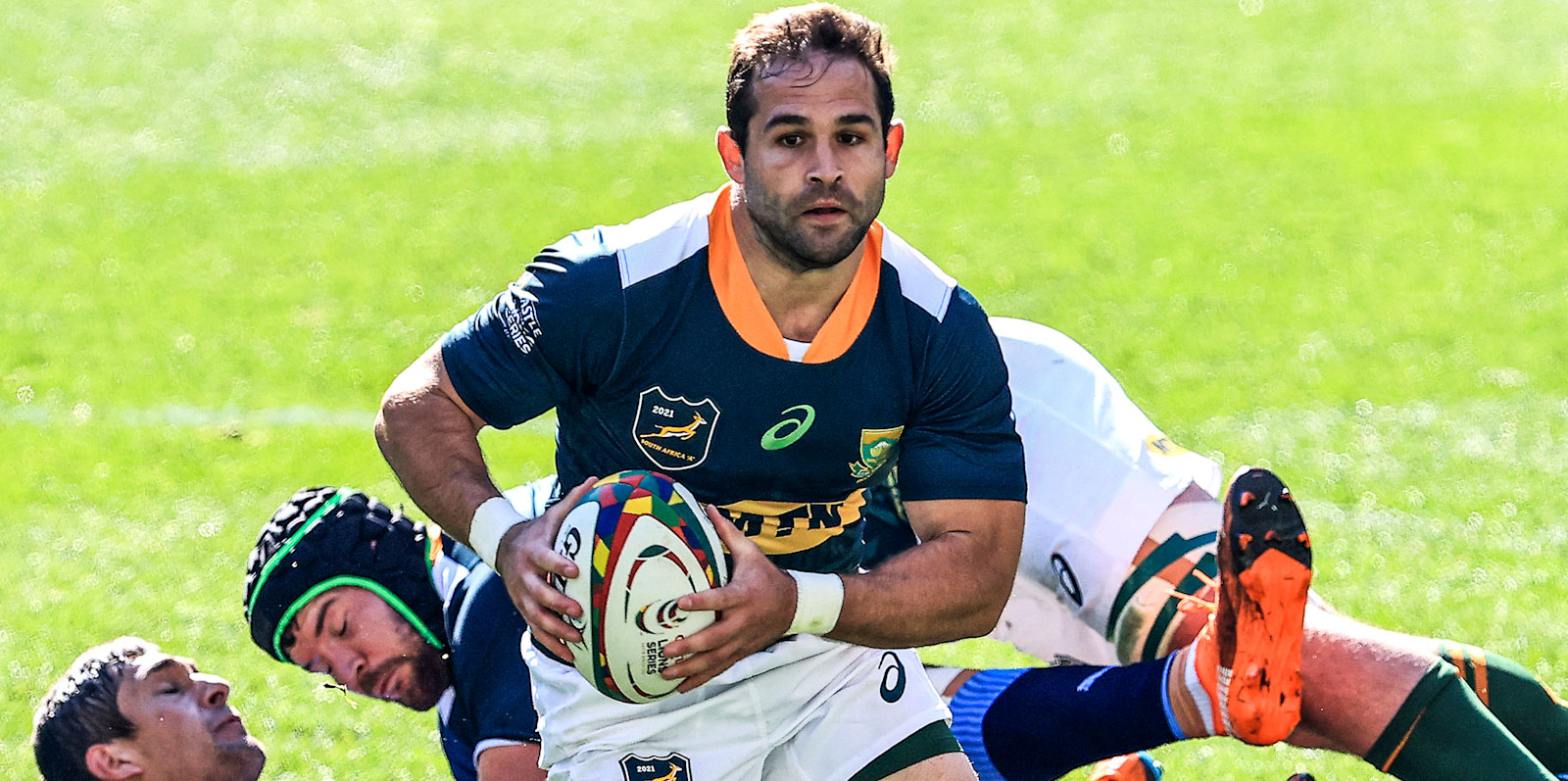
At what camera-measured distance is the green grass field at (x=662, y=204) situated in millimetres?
6488

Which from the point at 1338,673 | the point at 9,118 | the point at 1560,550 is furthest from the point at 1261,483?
the point at 9,118

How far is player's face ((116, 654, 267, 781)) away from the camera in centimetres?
464

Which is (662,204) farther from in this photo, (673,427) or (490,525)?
(490,525)

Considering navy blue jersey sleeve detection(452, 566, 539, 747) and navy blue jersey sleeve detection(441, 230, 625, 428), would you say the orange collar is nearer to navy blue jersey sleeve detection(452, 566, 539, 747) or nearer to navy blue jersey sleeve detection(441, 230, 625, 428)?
navy blue jersey sleeve detection(441, 230, 625, 428)

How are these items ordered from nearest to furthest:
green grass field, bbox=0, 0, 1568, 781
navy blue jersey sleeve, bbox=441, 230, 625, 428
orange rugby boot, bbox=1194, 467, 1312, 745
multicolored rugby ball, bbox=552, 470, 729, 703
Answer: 1. multicolored rugby ball, bbox=552, 470, 729, 703
2. navy blue jersey sleeve, bbox=441, 230, 625, 428
3. orange rugby boot, bbox=1194, 467, 1312, 745
4. green grass field, bbox=0, 0, 1568, 781

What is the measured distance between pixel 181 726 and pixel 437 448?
153 centimetres

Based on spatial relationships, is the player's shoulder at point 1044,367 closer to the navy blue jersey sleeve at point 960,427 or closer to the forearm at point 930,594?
the navy blue jersey sleeve at point 960,427

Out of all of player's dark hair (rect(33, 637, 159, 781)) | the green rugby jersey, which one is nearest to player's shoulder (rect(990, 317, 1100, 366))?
the green rugby jersey

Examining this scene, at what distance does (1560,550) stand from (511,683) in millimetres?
4114

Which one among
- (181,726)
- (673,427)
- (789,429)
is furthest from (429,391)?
(181,726)

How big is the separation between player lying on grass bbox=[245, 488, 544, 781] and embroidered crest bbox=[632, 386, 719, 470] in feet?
2.94

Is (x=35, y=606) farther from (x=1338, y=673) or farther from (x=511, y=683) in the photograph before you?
(x=1338, y=673)

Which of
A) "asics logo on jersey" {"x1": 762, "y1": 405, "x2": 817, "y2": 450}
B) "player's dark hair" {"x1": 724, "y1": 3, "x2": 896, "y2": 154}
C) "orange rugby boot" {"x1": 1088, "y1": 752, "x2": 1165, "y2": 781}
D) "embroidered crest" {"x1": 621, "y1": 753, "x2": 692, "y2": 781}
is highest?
"player's dark hair" {"x1": 724, "y1": 3, "x2": 896, "y2": 154}

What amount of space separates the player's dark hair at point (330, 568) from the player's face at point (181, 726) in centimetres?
25
